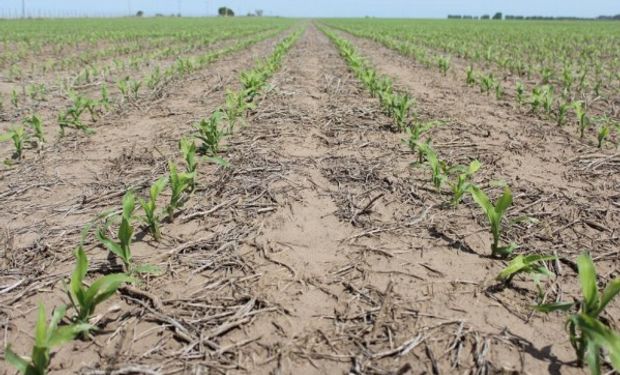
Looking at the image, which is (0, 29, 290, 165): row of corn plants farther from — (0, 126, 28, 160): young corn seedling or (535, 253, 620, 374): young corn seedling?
(535, 253, 620, 374): young corn seedling

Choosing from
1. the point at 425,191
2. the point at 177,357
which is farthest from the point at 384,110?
the point at 177,357

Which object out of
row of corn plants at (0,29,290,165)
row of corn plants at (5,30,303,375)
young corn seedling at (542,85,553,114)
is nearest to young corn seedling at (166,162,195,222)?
row of corn plants at (5,30,303,375)

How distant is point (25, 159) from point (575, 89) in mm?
8490

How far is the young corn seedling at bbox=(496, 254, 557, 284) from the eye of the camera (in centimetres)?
214

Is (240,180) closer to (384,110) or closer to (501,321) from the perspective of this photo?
(501,321)

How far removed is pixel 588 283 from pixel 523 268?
17.3 inches

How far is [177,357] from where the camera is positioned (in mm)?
1834

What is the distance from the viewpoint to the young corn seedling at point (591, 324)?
1520mm

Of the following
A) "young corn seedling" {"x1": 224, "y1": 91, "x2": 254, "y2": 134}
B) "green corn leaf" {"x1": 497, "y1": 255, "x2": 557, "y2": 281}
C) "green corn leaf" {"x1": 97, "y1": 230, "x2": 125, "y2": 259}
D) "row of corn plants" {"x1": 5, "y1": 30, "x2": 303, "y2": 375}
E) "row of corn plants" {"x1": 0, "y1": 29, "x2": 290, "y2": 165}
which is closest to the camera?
"row of corn plants" {"x1": 5, "y1": 30, "x2": 303, "y2": 375}

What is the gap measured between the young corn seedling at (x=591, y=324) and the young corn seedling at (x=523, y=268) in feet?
1.05

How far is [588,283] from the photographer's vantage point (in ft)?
5.81

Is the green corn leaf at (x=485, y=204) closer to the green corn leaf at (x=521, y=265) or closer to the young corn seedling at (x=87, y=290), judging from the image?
the green corn leaf at (x=521, y=265)

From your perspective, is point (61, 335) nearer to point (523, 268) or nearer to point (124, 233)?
point (124, 233)

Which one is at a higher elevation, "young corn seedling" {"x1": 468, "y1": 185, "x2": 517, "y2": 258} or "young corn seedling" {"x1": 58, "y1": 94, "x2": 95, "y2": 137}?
"young corn seedling" {"x1": 58, "y1": 94, "x2": 95, "y2": 137}
